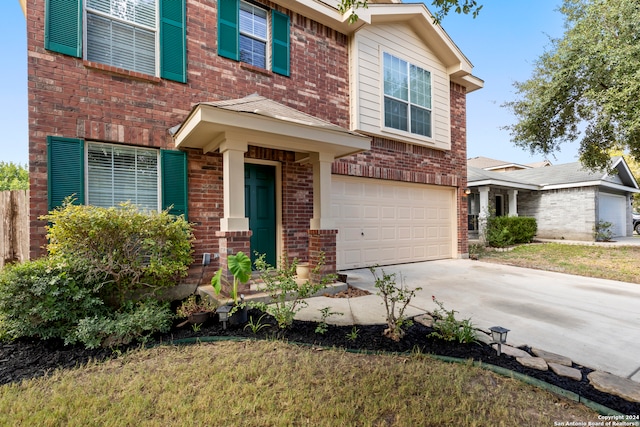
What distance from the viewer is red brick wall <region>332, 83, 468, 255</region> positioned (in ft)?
22.3

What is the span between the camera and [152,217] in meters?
3.84

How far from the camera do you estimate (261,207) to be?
562 centimetres

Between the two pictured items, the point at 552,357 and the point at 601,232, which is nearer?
the point at 552,357

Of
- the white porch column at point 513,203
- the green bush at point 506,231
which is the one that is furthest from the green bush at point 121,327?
the white porch column at point 513,203

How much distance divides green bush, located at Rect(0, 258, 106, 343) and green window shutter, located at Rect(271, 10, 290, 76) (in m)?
4.62

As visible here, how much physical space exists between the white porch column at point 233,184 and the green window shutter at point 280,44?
2.33 m

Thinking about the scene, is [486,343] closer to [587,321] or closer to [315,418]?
[587,321]

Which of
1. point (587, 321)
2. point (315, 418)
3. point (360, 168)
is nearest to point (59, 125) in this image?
point (315, 418)

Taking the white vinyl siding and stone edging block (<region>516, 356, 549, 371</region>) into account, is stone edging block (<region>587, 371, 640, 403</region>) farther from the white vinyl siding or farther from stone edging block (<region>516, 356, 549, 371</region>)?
the white vinyl siding

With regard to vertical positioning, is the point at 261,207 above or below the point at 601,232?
above

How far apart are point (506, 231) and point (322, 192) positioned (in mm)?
9881

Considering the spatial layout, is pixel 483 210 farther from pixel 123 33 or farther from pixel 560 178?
pixel 123 33

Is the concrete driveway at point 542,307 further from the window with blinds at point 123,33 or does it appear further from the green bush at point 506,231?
the green bush at point 506,231

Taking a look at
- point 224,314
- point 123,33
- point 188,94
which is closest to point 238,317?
point 224,314
